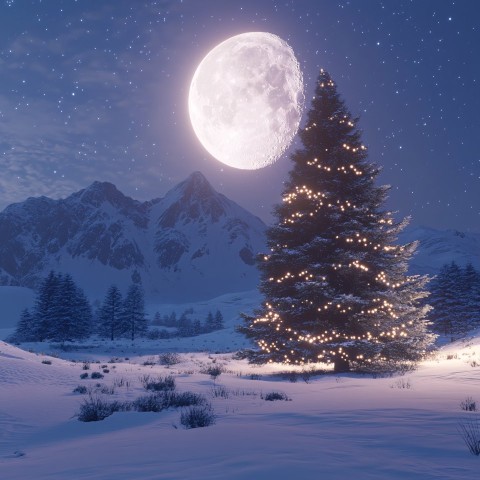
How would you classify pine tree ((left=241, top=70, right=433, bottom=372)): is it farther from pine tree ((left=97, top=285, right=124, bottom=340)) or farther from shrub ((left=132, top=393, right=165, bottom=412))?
pine tree ((left=97, top=285, right=124, bottom=340))

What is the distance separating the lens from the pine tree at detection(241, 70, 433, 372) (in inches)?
577

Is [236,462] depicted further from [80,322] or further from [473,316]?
[80,322]

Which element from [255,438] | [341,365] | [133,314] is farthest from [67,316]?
[255,438]

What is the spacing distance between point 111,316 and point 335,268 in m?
57.9

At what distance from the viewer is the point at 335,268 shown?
14914 mm

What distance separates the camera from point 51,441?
5.52m

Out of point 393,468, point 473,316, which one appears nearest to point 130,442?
point 393,468

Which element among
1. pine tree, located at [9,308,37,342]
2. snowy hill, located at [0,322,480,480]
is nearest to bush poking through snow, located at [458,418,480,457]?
snowy hill, located at [0,322,480,480]

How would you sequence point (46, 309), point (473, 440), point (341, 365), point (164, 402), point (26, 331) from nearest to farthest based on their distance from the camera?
point (473, 440), point (164, 402), point (341, 365), point (46, 309), point (26, 331)

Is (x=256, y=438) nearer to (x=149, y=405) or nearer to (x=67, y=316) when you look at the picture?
(x=149, y=405)

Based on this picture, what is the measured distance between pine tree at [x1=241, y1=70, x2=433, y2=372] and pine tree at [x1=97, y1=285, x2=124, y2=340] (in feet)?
→ 180

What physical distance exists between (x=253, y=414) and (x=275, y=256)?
9.98 metres

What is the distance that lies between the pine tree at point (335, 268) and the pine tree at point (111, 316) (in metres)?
A: 55.0

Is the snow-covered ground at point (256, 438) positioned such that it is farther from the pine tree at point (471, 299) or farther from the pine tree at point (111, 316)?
the pine tree at point (111, 316)
